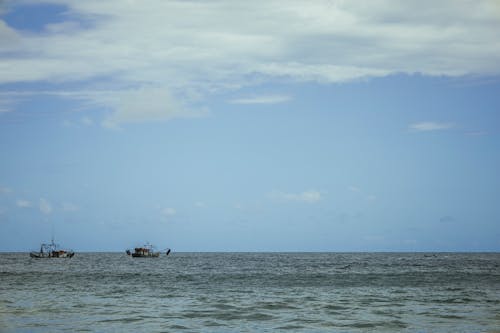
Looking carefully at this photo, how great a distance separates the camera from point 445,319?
2889 centimetres

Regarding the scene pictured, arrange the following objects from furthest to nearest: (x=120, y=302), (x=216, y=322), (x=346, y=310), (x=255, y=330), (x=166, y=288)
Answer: (x=166, y=288)
(x=120, y=302)
(x=346, y=310)
(x=216, y=322)
(x=255, y=330)

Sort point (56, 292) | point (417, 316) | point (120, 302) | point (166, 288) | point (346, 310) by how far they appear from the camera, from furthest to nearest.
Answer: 1. point (166, 288)
2. point (56, 292)
3. point (120, 302)
4. point (346, 310)
5. point (417, 316)

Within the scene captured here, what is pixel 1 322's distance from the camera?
26.1 meters

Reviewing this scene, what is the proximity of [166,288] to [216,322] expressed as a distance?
21.4 meters

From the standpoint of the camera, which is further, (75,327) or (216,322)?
(216,322)

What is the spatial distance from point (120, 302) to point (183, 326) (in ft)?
37.3

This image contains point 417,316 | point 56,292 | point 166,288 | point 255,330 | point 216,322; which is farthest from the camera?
point 166,288

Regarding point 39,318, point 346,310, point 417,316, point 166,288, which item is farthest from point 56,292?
point 417,316

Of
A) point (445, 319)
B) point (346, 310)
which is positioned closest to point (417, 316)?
point (445, 319)

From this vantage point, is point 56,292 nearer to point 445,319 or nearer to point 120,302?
point 120,302

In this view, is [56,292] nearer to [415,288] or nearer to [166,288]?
[166,288]

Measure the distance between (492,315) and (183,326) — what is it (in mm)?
16535

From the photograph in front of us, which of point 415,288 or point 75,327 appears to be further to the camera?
point 415,288

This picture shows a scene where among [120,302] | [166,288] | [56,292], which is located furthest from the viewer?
[166,288]
